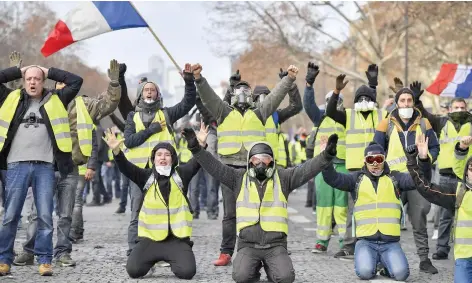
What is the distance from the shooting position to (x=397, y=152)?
11570 mm

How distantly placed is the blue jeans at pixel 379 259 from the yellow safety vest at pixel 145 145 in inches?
104

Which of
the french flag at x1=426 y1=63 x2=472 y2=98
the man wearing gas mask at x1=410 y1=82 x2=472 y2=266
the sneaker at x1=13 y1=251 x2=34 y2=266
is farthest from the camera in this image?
the french flag at x1=426 y1=63 x2=472 y2=98

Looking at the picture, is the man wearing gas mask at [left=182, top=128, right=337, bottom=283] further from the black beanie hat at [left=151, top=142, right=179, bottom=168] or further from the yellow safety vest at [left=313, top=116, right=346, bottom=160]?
the yellow safety vest at [left=313, top=116, right=346, bottom=160]

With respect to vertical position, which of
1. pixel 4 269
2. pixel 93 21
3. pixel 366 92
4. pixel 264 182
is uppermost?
pixel 93 21

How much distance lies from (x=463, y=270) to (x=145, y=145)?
4.08 meters

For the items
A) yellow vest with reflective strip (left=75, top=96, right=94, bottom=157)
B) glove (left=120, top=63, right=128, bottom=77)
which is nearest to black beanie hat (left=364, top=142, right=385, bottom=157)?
yellow vest with reflective strip (left=75, top=96, right=94, bottom=157)

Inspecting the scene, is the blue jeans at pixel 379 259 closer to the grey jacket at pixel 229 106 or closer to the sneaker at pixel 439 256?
the grey jacket at pixel 229 106

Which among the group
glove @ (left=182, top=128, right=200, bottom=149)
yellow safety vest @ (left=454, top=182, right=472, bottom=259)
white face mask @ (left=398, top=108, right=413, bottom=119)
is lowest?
yellow safety vest @ (left=454, top=182, right=472, bottom=259)

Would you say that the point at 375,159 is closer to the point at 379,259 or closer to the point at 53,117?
the point at 379,259

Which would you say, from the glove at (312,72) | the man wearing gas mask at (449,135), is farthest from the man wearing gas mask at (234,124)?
the man wearing gas mask at (449,135)

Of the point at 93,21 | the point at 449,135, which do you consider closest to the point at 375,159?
the point at 449,135

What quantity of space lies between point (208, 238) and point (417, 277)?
4595mm

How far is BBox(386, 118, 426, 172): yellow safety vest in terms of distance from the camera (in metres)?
11.5

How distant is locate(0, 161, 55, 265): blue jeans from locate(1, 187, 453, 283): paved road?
0.93 ft
